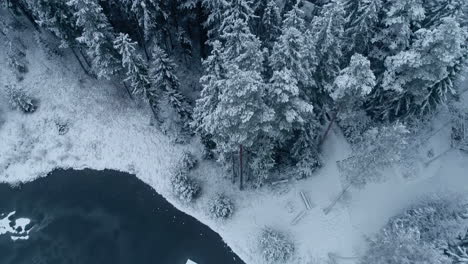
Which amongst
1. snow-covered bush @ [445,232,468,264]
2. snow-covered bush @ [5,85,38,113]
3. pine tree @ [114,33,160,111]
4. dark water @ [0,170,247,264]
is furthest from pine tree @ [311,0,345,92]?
snow-covered bush @ [5,85,38,113]

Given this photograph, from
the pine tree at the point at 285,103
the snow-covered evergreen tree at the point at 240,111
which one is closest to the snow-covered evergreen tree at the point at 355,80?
the pine tree at the point at 285,103

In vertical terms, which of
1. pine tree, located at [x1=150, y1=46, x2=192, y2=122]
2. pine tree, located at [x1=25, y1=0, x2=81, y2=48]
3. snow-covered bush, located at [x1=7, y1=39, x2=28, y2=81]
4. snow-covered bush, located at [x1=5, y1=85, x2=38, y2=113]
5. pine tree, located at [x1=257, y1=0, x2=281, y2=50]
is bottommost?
snow-covered bush, located at [x1=5, y1=85, x2=38, y2=113]

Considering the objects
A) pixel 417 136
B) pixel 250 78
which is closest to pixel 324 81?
pixel 250 78

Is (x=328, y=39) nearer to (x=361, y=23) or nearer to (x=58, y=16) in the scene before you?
(x=361, y=23)

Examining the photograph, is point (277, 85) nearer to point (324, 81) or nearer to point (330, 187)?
point (324, 81)

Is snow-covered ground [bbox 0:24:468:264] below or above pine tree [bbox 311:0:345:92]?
below

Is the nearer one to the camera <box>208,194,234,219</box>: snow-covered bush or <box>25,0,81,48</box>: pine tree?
<box>208,194,234,219</box>: snow-covered bush

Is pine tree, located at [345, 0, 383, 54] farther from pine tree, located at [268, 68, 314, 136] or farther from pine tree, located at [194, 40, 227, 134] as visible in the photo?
pine tree, located at [194, 40, 227, 134]

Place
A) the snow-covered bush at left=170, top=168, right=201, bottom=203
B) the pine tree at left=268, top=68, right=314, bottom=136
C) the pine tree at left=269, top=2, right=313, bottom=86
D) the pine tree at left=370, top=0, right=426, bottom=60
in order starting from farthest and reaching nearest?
the snow-covered bush at left=170, top=168, right=201, bottom=203
the pine tree at left=370, top=0, right=426, bottom=60
the pine tree at left=269, top=2, right=313, bottom=86
the pine tree at left=268, top=68, right=314, bottom=136
